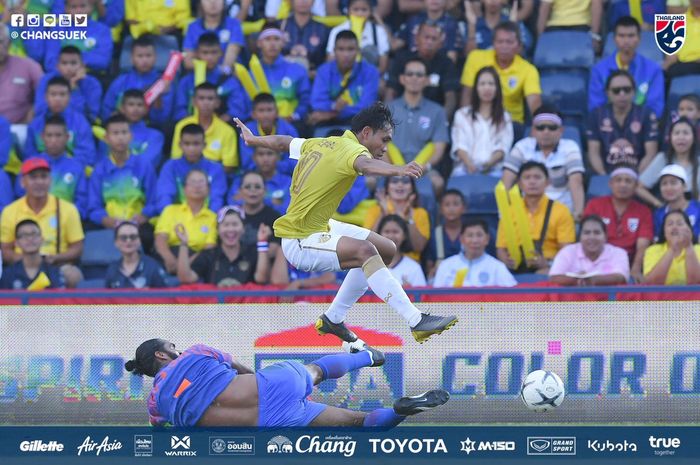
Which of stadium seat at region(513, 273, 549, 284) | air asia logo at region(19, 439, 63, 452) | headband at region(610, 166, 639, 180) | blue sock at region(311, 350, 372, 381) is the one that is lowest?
air asia logo at region(19, 439, 63, 452)

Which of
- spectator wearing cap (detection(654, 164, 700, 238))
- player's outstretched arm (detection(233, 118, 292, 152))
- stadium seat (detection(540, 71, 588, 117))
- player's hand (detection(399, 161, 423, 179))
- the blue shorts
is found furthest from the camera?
stadium seat (detection(540, 71, 588, 117))

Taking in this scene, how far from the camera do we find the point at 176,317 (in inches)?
472

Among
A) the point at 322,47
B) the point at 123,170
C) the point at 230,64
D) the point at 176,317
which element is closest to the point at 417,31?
the point at 322,47

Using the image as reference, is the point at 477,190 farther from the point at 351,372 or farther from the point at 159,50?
the point at 159,50

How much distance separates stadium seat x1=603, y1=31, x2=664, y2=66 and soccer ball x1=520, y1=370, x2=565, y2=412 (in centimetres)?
485

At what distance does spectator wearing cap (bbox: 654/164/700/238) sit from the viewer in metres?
13.1

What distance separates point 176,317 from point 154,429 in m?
1.13

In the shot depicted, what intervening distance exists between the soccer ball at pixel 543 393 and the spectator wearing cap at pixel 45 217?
498 cm

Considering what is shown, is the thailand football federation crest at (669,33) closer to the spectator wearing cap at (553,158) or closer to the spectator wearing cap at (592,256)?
the spectator wearing cap at (553,158)

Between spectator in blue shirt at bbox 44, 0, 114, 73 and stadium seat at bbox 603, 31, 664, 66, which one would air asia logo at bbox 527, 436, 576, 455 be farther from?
spectator in blue shirt at bbox 44, 0, 114, 73

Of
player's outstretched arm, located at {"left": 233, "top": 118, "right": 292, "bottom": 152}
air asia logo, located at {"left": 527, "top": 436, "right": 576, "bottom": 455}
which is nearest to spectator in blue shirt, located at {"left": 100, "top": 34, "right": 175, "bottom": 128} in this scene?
player's outstretched arm, located at {"left": 233, "top": 118, "right": 292, "bottom": 152}

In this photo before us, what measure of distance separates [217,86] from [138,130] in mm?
932

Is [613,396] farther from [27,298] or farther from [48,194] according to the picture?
[48,194]

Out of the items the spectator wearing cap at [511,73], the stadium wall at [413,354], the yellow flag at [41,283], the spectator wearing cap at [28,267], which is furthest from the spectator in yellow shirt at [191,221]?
the spectator wearing cap at [511,73]
